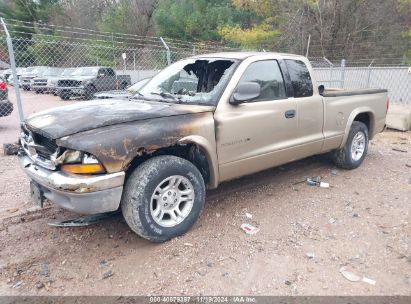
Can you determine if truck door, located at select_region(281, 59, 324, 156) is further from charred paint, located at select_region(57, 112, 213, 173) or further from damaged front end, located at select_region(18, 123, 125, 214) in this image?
damaged front end, located at select_region(18, 123, 125, 214)

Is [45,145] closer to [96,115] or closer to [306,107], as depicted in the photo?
[96,115]

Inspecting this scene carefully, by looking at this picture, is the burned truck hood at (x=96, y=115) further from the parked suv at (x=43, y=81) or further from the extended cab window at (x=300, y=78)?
the parked suv at (x=43, y=81)

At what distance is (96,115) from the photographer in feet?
10.9

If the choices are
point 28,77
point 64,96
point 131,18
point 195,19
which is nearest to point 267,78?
point 64,96

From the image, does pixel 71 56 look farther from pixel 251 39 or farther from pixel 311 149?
pixel 311 149

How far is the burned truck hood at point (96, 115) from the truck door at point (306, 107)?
149 centimetres

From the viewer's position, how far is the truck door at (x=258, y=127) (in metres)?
3.85

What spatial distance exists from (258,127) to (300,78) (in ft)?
3.82

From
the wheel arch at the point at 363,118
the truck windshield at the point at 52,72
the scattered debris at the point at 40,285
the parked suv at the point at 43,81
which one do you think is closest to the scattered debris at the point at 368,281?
the scattered debris at the point at 40,285

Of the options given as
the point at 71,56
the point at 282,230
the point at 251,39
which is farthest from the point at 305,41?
the point at 282,230

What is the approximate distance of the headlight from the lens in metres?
2.99

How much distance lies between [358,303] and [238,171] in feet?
6.02

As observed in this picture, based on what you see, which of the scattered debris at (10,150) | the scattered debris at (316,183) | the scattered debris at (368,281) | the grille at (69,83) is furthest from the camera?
the grille at (69,83)

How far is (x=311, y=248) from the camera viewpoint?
3.49 metres
